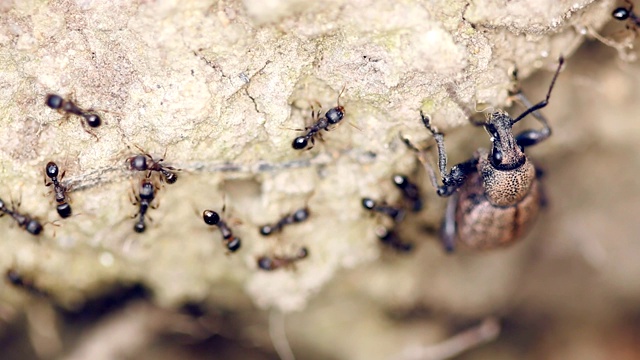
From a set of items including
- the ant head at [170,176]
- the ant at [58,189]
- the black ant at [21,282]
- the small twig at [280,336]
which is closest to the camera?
the ant at [58,189]

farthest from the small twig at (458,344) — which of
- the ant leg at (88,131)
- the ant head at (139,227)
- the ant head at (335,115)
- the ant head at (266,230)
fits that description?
the ant leg at (88,131)

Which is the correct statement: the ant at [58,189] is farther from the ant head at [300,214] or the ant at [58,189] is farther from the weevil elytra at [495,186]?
the weevil elytra at [495,186]

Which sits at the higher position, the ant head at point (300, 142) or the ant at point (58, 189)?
the ant at point (58, 189)

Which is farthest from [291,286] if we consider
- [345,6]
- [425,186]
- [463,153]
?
[345,6]

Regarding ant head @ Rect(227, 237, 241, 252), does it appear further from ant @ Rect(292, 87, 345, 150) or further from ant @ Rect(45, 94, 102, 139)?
ant @ Rect(45, 94, 102, 139)

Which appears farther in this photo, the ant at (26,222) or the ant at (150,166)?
the ant at (26,222)

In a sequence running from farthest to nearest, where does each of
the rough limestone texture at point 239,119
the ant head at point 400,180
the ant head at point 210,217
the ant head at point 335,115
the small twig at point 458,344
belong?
the small twig at point 458,344 < the ant head at point 400,180 < the ant head at point 210,217 < the ant head at point 335,115 < the rough limestone texture at point 239,119

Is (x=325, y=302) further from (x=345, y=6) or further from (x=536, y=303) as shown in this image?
(x=345, y=6)
